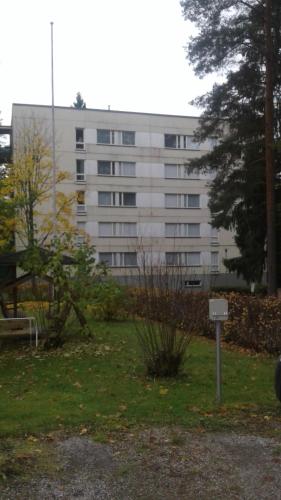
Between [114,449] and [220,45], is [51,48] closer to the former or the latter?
[220,45]

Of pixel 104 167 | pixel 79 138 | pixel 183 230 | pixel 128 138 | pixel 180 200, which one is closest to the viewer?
pixel 79 138

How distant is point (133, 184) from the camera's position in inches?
2172

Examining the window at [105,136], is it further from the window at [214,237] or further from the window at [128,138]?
the window at [214,237]

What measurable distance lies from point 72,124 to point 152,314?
46000mm

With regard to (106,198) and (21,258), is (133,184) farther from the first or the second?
(21,258)

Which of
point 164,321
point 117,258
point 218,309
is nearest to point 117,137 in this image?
point 117,258

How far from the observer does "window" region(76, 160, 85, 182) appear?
53.5 metres

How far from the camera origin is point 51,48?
34250 mm

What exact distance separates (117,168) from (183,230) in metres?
8.57

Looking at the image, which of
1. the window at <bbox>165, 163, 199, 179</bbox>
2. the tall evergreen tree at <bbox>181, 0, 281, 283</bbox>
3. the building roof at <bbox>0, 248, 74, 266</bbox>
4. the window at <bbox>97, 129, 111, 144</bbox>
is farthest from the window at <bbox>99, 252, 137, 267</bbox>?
the building roof at <bbox>0, 248, 74, 266</bbox>

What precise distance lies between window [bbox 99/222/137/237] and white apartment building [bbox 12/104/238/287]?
90 mm

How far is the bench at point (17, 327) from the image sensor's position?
521 inches

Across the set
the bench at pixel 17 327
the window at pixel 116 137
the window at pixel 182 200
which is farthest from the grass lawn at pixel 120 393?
the window at pixel 182 200

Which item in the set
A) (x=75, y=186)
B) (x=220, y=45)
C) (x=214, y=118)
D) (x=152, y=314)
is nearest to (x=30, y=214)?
(x=214, y=118)
